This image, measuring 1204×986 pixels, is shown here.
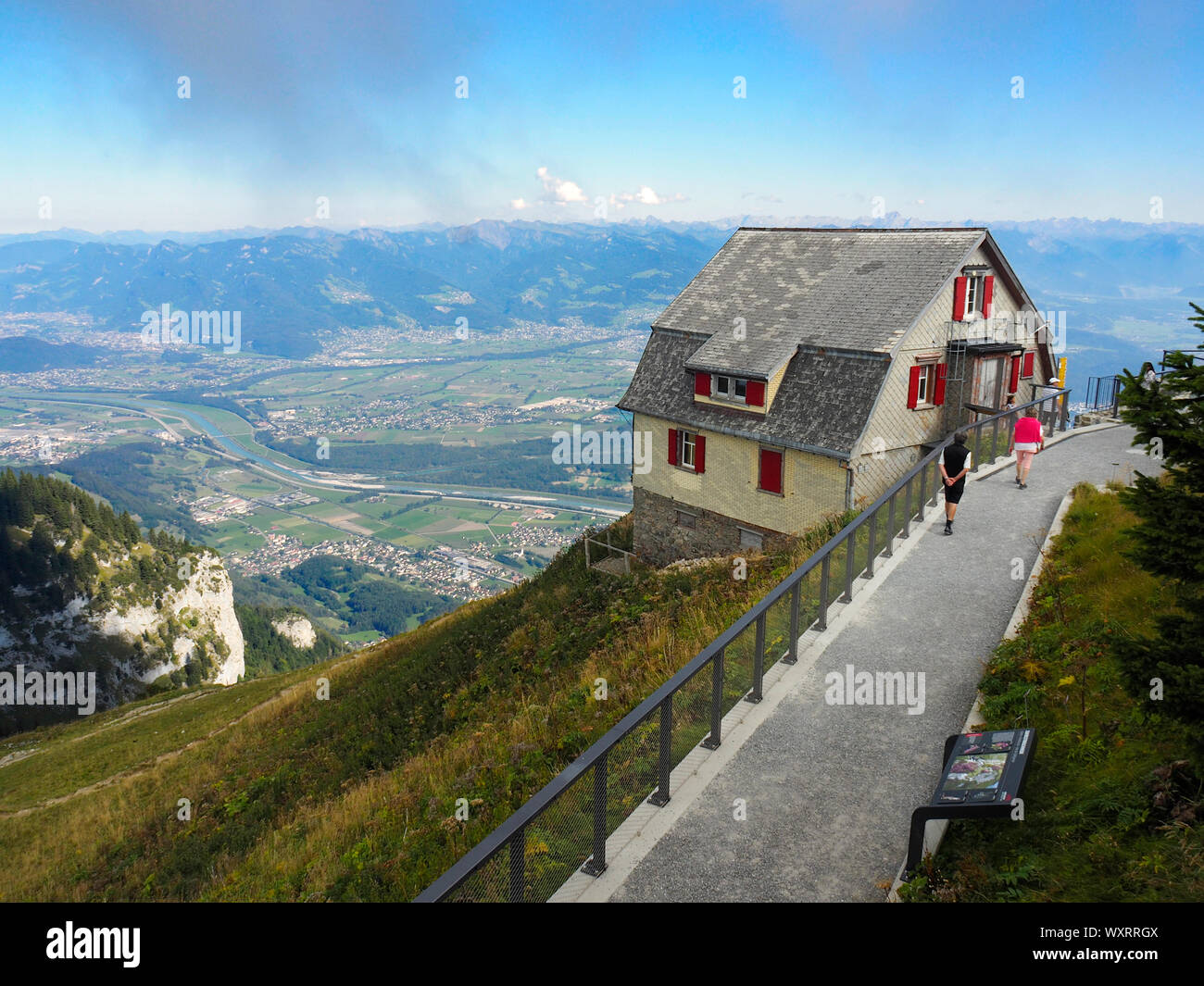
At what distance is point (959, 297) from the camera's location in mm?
26797

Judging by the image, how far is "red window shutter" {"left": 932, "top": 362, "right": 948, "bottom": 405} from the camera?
2708 cm

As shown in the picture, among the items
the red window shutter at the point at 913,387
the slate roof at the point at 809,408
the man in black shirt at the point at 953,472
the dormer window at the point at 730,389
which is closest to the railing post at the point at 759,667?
the man in black shirt at the point at 953,472

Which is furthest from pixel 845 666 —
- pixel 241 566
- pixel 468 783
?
pixel 241 566

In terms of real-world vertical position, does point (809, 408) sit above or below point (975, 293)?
below

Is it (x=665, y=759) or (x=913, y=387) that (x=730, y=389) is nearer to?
(x=913, y=387)

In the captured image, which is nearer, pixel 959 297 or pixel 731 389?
pixel 959 297

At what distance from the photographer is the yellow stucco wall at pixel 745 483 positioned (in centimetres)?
2497

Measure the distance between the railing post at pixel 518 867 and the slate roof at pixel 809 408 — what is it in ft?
65.3

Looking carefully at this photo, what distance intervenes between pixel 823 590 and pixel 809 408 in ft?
46.6

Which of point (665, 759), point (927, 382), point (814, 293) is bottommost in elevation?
point (665, 759)

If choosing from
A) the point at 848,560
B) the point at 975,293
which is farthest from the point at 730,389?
the point at 848,560

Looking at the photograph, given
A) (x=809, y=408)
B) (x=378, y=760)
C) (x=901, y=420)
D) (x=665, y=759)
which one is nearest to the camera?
(x=665, y=759)

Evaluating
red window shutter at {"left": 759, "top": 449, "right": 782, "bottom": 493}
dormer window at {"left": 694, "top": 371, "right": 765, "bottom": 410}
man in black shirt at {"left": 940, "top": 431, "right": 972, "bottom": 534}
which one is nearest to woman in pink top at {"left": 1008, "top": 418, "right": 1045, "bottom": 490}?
man in black shirt at {"left": 940, "top": 431, "right": 972, "bottom": 534}

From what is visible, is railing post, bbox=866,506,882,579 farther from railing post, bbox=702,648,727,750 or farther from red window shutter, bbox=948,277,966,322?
red window shutter, bbox=948,277,966,322
